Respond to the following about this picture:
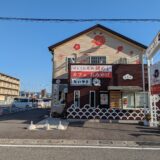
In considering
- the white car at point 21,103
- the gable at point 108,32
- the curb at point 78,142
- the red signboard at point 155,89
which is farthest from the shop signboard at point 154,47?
the white car at point 21,103

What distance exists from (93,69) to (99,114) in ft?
11.9

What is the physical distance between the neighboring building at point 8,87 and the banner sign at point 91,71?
75918 millimetres

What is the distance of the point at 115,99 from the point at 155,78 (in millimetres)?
5409

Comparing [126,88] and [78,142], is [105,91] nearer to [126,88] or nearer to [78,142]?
[126,88]

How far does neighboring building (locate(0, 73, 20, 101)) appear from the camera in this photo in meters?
95.0

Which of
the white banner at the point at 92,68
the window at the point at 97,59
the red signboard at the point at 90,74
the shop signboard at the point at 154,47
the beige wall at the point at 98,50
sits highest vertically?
the beige wall at the point at 98,50

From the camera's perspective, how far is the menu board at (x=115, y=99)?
841 inches

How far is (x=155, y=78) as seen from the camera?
655 inches

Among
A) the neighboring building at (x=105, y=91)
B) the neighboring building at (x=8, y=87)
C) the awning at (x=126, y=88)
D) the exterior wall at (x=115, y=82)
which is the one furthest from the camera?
the neighboring building at (x=8, y=87)

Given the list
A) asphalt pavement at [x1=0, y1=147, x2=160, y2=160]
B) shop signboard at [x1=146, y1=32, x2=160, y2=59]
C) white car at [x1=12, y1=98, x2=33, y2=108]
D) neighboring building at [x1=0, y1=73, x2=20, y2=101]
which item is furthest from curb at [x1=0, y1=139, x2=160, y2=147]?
neighboring building at [x1=0, y1=73, x2=20, y2=101]

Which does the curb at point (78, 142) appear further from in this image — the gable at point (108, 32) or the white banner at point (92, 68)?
the gable at point (108, 32)

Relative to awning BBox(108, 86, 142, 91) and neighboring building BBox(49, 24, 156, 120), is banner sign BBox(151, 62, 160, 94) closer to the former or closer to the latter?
awning BBox(108, 86, 142, 91)

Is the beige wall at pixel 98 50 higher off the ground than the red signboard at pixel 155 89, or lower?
higher

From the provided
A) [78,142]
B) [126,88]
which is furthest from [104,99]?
[78,142]
